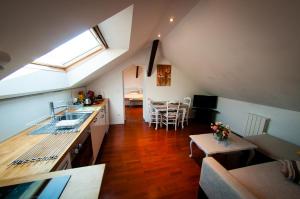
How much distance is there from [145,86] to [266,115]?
337 cm

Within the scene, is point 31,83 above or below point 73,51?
below

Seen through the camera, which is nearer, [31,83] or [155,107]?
[31,83]

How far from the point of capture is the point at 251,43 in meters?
1.65

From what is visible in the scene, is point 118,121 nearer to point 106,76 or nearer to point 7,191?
point 106,76

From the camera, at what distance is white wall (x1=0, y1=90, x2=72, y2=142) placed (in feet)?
3.93

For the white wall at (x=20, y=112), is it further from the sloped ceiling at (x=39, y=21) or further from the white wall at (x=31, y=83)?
the sloped ceiling at (x=39, y=21)

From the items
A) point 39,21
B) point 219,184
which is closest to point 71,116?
point 39,21

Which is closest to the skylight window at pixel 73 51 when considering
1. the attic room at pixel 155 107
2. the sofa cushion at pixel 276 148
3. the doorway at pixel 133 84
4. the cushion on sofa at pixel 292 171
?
the attic room at pixel 155 107

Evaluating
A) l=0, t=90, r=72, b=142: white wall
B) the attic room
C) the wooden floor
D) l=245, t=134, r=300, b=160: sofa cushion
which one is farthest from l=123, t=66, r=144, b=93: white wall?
l=245, t=134, r=300, b=160: sofa cushion

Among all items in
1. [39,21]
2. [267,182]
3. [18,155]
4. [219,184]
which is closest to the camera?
[39,21]

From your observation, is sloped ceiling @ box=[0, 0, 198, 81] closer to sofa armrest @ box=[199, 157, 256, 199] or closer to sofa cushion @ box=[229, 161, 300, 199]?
sofa armrest @ box=[199, 157, 256, 199]

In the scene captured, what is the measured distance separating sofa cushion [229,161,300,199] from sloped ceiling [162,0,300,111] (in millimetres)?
1312

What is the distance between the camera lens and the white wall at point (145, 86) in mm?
3879

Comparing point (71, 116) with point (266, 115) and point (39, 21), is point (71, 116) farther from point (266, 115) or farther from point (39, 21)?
point (266, 115)
